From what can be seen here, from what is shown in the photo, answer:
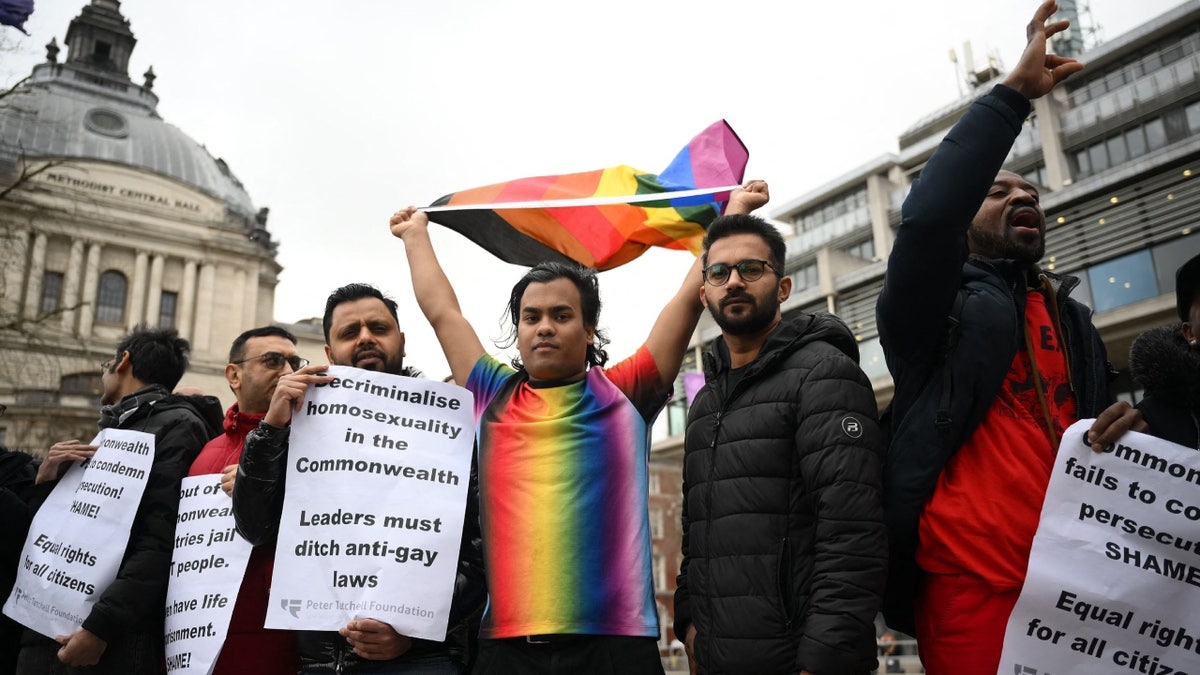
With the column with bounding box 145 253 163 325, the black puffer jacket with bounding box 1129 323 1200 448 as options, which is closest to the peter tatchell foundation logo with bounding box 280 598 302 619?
the black puffer jacket with bounding box 1129 323 1200 448

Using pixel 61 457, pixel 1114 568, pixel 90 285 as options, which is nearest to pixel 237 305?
pixel 90 285

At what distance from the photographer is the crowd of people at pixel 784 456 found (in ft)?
9.08

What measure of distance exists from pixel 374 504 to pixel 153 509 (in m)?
1.55

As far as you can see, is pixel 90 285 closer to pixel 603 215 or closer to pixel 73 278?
pixel 73 278

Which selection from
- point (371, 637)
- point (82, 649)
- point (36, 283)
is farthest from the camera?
point (36, 283)

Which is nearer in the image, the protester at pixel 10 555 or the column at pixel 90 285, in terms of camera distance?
the protester at pixel 10 555

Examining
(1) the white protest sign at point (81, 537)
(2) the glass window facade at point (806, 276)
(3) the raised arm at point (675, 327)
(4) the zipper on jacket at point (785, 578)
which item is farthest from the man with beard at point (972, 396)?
(2) the glass window facade at point (806, 276)

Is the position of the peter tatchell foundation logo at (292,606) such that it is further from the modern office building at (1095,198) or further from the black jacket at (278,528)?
the modern office building at (1095,198)

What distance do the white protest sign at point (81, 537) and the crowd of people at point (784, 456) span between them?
0.29 metres

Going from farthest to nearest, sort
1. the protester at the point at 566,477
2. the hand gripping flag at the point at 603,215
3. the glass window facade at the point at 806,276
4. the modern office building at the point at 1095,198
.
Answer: the glass window facade at the point at 806,276 < the modern office building at the point at 1095,198 < the hand gripping flag at the point at 603,215 < the protester at the point at 566,477

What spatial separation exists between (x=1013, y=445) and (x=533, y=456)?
1743 mm

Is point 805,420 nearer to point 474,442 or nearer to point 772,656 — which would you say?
point 772,656

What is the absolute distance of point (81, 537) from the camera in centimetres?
421

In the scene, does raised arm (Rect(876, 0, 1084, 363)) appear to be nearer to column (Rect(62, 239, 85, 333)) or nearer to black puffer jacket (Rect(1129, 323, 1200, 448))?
black puffer jacket (Rect(1129, 323, 1200, 448))
